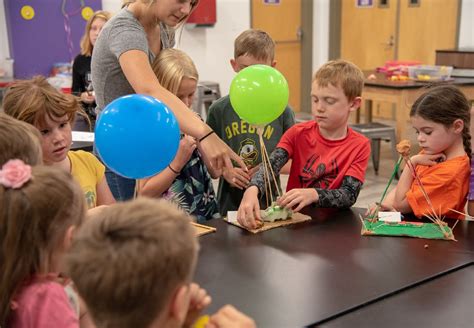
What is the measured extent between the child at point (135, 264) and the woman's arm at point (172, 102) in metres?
0.87

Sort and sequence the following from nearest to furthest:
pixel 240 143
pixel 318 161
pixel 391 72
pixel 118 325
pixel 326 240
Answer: pixel 118 325 → pixel 326 240 → pixel 318 161 → pixel 240 143 → pixel 391 72

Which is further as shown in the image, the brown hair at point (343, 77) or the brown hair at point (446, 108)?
the brown hair at point (343, 77)

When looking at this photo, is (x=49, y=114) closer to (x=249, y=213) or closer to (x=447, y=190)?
(x=249, y=213)

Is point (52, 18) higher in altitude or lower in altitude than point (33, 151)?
higher

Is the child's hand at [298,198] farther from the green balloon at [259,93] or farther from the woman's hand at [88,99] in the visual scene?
the woman's hand at [88,99]

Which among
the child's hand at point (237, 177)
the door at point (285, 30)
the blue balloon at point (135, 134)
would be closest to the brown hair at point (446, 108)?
the child's hand at point (237, 177)

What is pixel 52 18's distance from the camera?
5258 mm

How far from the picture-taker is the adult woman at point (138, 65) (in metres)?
1.74

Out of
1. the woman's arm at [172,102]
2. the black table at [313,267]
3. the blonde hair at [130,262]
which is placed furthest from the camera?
the woman's arm at [172,102]

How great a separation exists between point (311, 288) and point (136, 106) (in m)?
0.65

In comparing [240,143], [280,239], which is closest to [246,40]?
[240,143]

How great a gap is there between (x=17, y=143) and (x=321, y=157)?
3.52ft

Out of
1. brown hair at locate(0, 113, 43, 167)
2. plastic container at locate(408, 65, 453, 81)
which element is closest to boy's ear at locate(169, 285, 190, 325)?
brown hair at locate(0, 113, 43, 167)

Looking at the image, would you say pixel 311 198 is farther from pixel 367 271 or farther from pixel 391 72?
pixel 391 72
